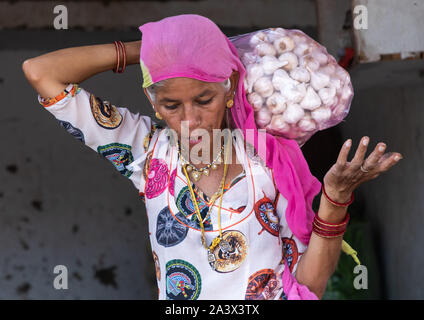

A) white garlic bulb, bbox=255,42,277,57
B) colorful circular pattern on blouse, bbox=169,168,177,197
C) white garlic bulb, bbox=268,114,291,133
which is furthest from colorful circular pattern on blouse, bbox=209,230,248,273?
white garlic bulb, bbox=255,42,277,57

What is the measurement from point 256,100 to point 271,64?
0.11m

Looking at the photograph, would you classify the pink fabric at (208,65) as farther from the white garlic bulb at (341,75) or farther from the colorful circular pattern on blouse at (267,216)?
the white garlic bulb at (341,75)

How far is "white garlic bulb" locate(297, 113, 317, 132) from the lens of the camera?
1646 mm

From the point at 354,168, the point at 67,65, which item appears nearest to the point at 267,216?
→ the point at 354,168

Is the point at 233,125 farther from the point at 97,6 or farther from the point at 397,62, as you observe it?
the point at 97,6

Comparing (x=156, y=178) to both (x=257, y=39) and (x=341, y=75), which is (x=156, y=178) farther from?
(x=341, y=75)

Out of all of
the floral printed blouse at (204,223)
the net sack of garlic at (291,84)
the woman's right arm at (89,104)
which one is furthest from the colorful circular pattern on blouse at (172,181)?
the net sack of garlic at (291,84)

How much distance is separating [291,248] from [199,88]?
58 cm

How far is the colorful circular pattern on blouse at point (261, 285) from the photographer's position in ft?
5.65

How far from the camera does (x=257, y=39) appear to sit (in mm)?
1702

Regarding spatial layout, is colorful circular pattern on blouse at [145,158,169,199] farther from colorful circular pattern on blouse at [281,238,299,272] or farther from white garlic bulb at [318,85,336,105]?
white garlic bulb at [318,85,336,105]

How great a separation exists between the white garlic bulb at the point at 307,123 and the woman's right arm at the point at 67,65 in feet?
1.77

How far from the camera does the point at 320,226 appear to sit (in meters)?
1.64

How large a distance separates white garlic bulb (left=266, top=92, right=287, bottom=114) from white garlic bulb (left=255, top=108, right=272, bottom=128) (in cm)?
2
